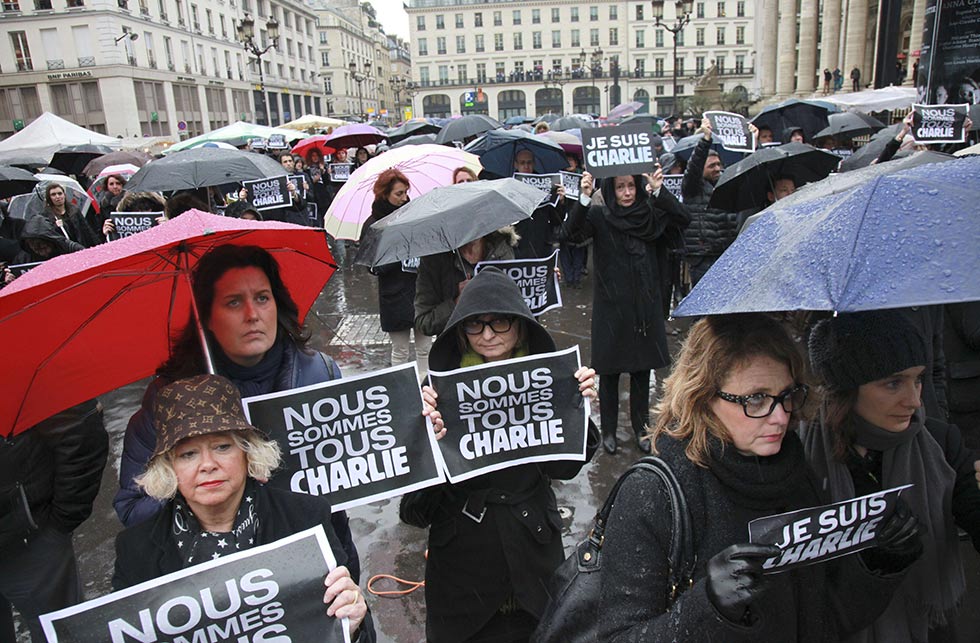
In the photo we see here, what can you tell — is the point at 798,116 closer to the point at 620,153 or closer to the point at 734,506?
the point at 620,153

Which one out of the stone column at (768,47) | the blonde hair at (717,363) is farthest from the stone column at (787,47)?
the blonde hair at (717,363)

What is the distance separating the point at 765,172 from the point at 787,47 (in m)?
39.1

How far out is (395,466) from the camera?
288cm

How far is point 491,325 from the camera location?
3.01 metres

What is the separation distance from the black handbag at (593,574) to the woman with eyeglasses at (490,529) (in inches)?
23.9

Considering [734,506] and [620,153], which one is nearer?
[734,506]

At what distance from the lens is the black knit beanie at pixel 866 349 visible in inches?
82.4

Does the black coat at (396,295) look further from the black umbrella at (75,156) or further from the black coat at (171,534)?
the black umbrella at (75,156)

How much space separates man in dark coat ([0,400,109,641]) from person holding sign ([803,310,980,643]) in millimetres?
2809

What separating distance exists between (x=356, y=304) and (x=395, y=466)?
8.11m

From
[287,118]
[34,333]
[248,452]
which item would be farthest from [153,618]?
[287,118]

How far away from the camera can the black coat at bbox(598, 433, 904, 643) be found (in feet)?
5.81

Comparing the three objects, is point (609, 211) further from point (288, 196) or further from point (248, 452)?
point (288, 196)

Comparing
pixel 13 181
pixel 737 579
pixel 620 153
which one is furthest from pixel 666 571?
pixel 13 181
